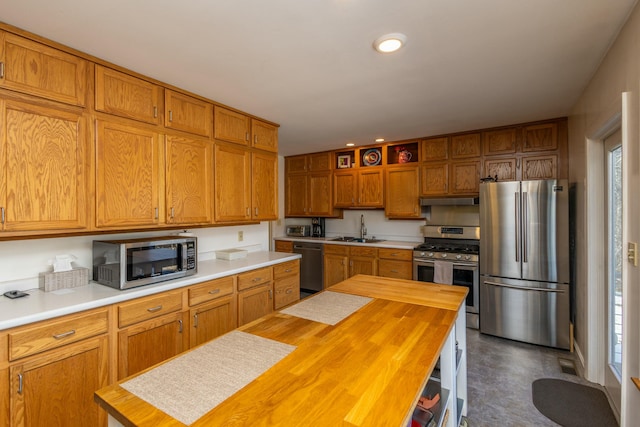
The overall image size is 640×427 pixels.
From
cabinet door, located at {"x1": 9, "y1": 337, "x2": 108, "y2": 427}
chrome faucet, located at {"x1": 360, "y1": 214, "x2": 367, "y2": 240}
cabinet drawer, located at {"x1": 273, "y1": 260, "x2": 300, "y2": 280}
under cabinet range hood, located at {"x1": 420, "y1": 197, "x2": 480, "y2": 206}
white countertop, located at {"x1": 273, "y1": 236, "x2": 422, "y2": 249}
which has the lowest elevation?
cabinet door, located at {"x1": 9, "y1": 337, "x2": 108, "y2": 427}

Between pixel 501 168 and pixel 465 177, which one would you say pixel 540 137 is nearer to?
pixel 501 168

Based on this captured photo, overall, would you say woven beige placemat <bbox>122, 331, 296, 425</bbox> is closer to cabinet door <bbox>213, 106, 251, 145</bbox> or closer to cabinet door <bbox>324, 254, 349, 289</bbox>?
cabinet door <bbox>213, 106, 251, 145</bbox>

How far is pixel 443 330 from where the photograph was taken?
4.60ft

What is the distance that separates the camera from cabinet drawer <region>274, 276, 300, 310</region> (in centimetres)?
313

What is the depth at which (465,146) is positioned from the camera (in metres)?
3.79

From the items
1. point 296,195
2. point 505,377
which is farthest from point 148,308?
point 296,195

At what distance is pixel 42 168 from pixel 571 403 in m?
3.77

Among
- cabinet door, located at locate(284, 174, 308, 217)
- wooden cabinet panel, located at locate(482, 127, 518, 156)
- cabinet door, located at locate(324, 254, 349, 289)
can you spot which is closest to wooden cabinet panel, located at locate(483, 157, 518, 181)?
wooden cabinet panel, located at locate(482, 127, 518, 156)

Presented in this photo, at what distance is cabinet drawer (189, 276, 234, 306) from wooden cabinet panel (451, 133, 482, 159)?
3.07m

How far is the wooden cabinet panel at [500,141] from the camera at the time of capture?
11.5 feet

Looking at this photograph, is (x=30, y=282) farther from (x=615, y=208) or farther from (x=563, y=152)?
(x=563, y=152)

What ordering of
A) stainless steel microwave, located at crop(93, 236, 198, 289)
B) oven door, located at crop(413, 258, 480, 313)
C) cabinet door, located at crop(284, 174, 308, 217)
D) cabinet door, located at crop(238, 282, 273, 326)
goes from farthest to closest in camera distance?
1. cabinet door, located at crop(284, 174, 308, 217)
2. oven door, located at crop(413, 258, 480, 313)
3. cabinet door, located at crop(238, 282, 273, 326)
4. stainless steel microwave, located at crop(93, 236, 198, 289)

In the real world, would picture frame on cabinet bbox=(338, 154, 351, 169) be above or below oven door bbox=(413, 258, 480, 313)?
above

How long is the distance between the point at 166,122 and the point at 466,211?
12.1 feet
